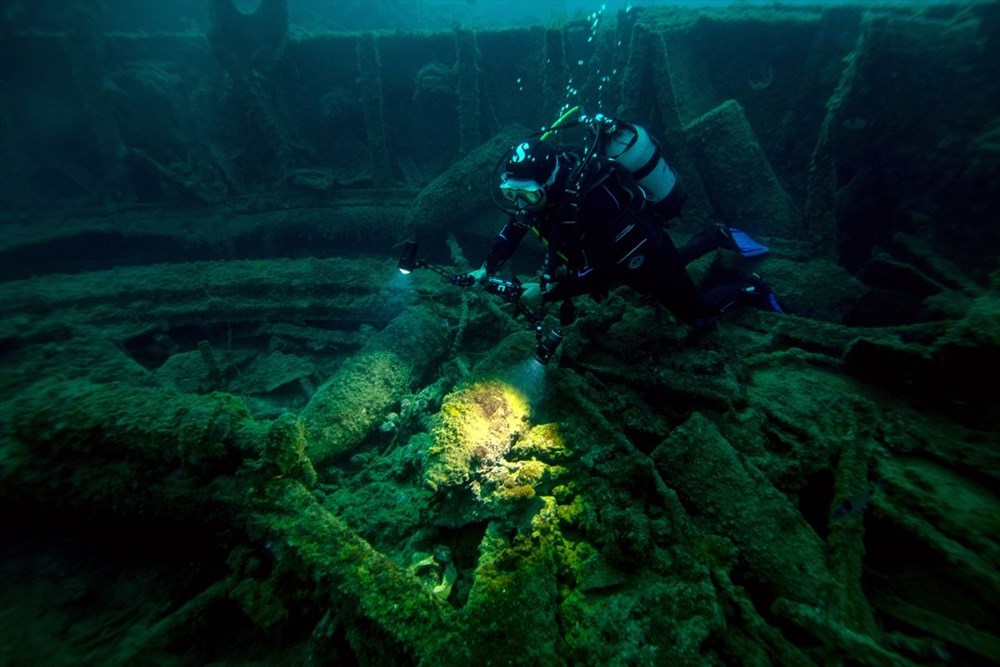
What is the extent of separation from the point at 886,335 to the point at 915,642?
7.51ft

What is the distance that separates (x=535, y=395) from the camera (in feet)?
10.4

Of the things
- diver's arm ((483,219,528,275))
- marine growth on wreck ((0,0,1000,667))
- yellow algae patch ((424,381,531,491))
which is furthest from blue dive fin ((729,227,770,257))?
yellow algae patch ((424,381,531,491))

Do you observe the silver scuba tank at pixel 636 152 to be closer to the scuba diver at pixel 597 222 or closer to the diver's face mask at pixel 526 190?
the scuba diver at pixel 597 222

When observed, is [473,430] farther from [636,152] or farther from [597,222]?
[636,152]

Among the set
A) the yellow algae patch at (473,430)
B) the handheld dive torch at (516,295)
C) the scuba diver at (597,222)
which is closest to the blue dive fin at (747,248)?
the scuba diver at (597,222)

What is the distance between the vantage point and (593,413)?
111 inches

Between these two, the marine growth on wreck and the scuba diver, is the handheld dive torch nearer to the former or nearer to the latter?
the scuba diver

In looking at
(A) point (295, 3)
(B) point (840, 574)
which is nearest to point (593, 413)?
(B) point (840, 574)

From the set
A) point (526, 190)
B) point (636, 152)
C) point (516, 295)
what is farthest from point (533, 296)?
point (636, 152)

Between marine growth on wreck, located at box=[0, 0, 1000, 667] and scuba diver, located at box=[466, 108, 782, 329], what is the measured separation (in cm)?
35

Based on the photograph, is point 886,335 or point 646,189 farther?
point 646,189

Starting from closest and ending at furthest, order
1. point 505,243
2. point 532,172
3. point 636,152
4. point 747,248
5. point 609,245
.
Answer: point 532,172 → point 609,245 → point 636,152 → point 505,243 → point 747,248

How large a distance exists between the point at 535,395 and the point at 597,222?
59.9 inches

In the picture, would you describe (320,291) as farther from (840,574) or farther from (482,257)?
(840,574)
